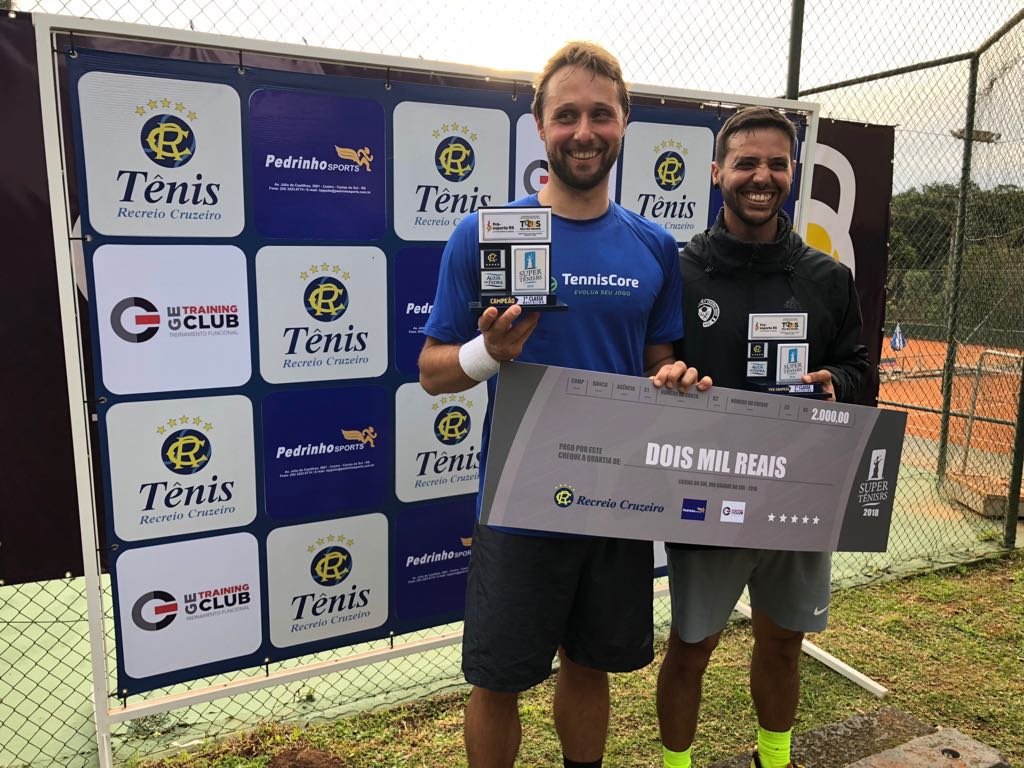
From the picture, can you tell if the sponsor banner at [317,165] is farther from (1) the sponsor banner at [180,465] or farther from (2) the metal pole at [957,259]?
(2) the metal pole at [957,259]

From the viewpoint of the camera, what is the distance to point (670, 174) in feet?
9.94

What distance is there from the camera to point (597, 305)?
1773 mm

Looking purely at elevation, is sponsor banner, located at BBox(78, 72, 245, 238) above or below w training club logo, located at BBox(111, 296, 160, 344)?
above

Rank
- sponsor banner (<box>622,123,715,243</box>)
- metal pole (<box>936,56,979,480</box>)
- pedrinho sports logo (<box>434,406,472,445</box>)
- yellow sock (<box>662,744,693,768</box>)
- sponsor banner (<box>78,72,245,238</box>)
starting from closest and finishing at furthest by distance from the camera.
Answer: sponsor banner (<box>78,72,245,238</box>) → yellow sock (<box>662,744,693,768</box>) → pedrinho sports logo (<box>434,406,472,445</box>) → sponsor banner (<box>622,123,715,243</box>) → metal pole (<box>936,56,979,480</box>)

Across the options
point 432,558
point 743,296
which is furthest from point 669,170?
point 432,558

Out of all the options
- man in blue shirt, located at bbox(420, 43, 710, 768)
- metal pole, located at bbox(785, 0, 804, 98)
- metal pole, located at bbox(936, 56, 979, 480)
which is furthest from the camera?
metal pole, located at bbox(936, 56, 979, 480)

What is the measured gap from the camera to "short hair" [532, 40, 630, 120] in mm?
1719

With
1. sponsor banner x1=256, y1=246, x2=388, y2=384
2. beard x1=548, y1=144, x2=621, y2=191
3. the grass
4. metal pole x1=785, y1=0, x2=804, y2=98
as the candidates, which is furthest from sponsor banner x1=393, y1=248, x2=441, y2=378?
metal pole x1=785, y1=0, x2=804, y2=98

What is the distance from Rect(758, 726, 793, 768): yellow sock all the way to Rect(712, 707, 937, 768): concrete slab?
17 cm

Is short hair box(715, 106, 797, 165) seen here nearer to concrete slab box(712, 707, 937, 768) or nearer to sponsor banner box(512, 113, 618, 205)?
sponsor banner box(512, 113, 618, 205)

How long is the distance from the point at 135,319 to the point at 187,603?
973 mm

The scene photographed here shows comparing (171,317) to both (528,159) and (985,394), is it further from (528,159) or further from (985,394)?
(985,394)

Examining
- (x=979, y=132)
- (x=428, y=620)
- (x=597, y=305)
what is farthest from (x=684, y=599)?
(x=979, y=132)

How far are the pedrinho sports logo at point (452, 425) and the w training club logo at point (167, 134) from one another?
124 cm
